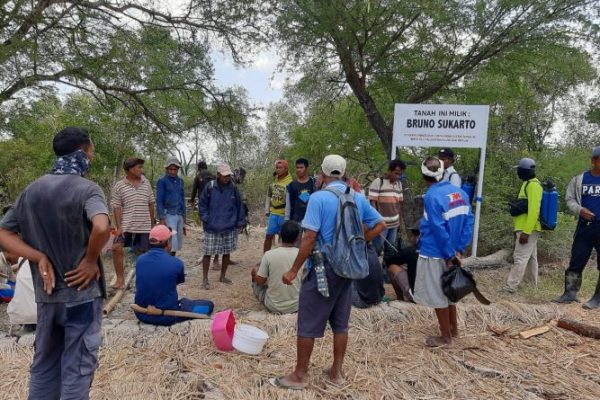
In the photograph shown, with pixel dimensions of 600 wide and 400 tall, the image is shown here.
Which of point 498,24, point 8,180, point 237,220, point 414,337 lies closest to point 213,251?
point 237,220

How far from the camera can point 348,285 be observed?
11.1 feet

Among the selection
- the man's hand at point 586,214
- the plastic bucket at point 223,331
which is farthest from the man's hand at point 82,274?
the man's hand at point 586,214

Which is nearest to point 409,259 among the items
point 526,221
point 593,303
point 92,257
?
point 526,221

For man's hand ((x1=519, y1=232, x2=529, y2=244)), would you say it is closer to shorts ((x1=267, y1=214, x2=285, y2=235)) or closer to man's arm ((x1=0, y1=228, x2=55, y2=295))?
shorts ((x1=267, y1=214, x2=285, y2=235))

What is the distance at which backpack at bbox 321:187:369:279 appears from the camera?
10.6 ft

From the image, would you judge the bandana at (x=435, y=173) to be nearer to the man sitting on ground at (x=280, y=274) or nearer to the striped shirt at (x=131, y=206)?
the man sitting on ground at (x=280, y=274)

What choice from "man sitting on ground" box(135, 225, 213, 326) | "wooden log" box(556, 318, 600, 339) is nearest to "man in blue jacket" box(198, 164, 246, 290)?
"man sitting on ground" box(135, 225, 213, 326)

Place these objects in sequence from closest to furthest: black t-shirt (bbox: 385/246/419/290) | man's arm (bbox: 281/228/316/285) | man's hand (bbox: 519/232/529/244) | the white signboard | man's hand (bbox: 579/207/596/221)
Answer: man's arm (bbox: 281/228/316/285) < man's hand (bbox: 579/207/596/221) < black t-shirt (bbox: 385/246/419/290) < man's hand (bbox: 519/232/529/244) < the white signboard

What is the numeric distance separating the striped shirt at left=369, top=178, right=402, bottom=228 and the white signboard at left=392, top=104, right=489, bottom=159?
819 millimetres

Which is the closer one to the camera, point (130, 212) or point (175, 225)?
point (130, 212)

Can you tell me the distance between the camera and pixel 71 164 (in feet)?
8.56

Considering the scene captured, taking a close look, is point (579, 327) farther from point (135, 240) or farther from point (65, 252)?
point (135, 240)

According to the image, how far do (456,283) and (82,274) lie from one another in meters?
2.83

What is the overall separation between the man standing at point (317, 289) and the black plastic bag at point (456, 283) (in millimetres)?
889
